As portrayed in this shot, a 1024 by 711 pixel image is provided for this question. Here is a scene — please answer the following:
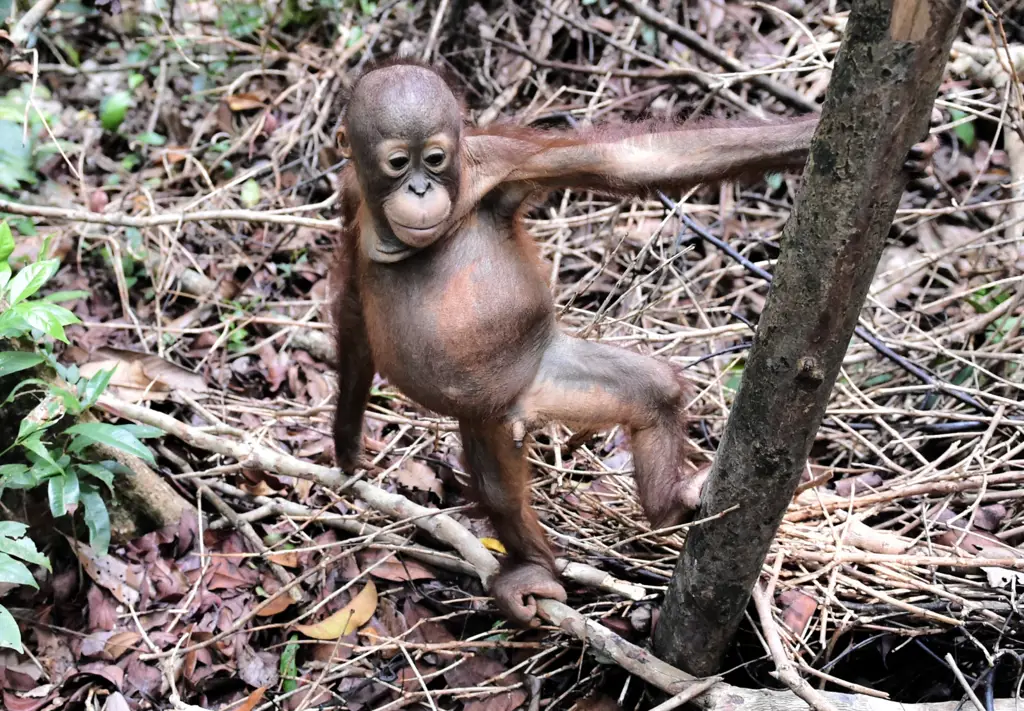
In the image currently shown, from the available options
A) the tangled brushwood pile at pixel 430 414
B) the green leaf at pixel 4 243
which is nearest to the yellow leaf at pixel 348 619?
the tangled brushwood pile at pixel 430 414

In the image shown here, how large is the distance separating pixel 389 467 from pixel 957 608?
2.14m

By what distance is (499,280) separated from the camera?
2.70 m

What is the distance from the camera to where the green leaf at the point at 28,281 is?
2.83 metres

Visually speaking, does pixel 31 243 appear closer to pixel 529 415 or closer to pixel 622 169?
pixel 529 415

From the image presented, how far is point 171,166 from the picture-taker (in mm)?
5199

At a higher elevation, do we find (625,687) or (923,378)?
(923,378)

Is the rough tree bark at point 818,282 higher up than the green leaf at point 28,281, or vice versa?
the rough tree bark at point 818,282

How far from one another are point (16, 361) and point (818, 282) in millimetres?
2513

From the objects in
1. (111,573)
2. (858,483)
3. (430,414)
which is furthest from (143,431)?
(858,483)

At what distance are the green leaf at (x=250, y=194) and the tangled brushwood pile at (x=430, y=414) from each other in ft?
0.25

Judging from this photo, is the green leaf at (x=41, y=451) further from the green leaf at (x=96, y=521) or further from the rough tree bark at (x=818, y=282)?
the rough tree bark at (x=818, y=282)

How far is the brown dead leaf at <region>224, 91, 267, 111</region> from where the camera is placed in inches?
213

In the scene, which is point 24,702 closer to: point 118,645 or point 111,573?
point 118,645

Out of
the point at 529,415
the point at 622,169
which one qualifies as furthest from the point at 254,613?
the point at 622,169
